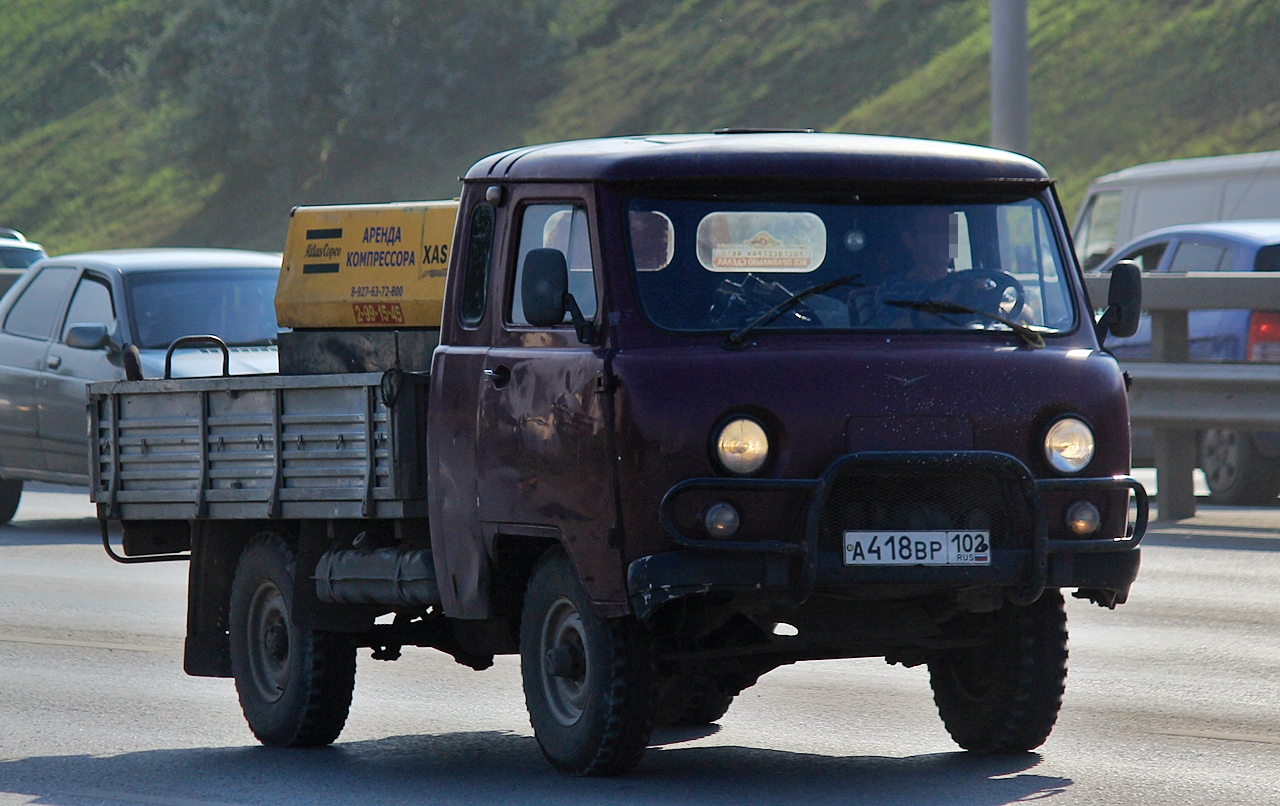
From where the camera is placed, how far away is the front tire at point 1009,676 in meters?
7.27

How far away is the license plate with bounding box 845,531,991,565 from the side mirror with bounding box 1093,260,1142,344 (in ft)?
3.89

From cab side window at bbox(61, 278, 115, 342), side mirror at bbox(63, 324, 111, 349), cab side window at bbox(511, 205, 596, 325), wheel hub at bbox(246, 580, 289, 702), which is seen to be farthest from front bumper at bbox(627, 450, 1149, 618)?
cab side window at bbox(61, 278, 115, 342)

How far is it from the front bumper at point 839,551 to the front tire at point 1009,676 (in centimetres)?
54

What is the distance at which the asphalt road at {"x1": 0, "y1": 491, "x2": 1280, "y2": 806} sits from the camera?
6.93 m

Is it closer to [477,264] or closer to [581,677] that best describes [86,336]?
[477,264]

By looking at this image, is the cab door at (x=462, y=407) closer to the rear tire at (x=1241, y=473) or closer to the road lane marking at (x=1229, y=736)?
the road lane marking at (x=1229, y=736)

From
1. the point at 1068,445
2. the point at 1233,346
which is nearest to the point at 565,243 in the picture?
the point at 1068,445

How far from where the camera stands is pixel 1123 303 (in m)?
7.55

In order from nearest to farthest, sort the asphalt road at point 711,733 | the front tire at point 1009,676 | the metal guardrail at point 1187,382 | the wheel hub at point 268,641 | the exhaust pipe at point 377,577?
the asphalt road at point 711,733 → the front tire at point 1009,676 → the exhaust pipe at point 377,577 → the wheel hub at point 268,641 → the metal guardrail at point 1187,382

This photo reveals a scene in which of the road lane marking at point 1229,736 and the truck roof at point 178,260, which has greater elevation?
the truck roof at point 178,260

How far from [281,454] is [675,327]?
6.38 feet

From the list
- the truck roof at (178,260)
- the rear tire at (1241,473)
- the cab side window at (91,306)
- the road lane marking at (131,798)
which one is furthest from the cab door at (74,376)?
the road lane marking at (131,798)

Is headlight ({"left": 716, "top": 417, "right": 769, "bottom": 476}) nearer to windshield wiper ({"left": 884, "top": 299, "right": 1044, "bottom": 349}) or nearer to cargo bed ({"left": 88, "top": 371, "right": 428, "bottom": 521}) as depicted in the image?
windshield wiper ({"left": 884, "top": 299, "right": 1044, "bottom": 349})

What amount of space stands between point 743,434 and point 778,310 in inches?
17.8
